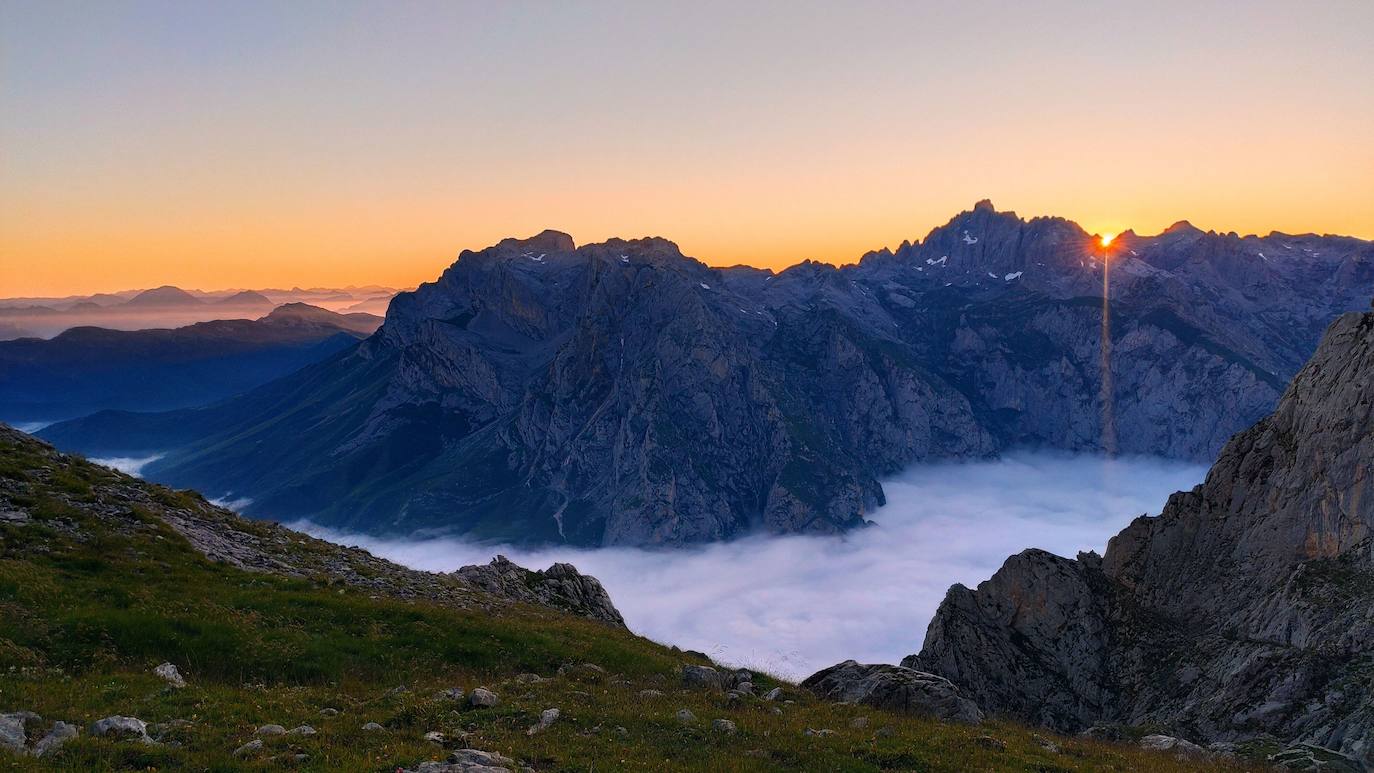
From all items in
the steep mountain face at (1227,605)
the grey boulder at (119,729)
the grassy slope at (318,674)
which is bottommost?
the steep mountain face at (1227,605)

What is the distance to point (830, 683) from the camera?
35.5 metres

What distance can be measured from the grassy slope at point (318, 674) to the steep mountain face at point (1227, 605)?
21.9 meters

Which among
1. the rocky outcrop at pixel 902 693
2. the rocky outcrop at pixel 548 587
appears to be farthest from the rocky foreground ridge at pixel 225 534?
the rocky outcrop at pixel 902 693

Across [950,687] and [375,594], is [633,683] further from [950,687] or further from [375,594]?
[375,594]

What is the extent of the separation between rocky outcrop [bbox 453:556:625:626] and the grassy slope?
38.9 ft

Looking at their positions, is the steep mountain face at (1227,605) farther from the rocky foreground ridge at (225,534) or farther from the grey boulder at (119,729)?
the grey boulder at (119,729)

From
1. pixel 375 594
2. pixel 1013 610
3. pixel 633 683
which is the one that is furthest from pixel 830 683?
pixel 1013 610

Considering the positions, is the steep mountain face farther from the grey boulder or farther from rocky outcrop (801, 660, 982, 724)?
the grey boulder

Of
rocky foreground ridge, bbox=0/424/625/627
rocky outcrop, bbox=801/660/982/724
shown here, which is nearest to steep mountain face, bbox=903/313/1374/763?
rocky outcrop, bbox=801/660/982/724

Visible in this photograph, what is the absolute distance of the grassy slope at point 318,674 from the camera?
1925cm

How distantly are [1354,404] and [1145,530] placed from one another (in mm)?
19178

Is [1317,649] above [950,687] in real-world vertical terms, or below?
below

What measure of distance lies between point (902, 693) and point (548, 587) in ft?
110

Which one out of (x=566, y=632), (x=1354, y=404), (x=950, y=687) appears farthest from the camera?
(x=1354, y=404)
